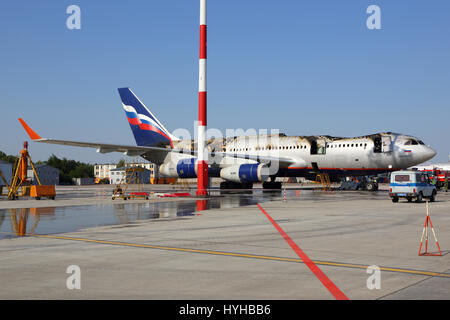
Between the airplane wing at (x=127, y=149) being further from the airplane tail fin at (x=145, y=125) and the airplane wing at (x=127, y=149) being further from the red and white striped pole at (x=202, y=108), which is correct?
the red and white striped pole at (x=202, y=108)

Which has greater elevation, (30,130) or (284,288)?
(30,130)

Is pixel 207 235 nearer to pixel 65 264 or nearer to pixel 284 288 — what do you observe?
pixel 65 264

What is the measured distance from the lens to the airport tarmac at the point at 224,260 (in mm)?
6316

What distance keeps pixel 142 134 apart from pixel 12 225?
3487 centimetres

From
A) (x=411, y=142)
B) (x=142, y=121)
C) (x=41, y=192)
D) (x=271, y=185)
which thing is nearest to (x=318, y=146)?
(x=411, y=142)

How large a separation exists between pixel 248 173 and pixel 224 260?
28.7 metres

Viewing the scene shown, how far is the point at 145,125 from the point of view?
4912 centimetres

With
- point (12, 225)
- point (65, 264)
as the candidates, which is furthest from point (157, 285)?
point (12, 225)

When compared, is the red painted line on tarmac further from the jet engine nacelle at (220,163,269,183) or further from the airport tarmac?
the jet engine nacelle at (220,163,269,183)

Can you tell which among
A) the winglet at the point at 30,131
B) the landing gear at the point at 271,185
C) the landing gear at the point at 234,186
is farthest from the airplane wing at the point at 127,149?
the landing gear at the point at 271,185

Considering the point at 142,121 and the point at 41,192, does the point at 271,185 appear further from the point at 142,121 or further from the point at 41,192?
the point at 41,192

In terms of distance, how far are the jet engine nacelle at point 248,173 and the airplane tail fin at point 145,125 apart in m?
12.4
